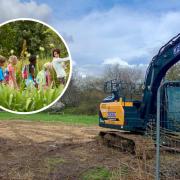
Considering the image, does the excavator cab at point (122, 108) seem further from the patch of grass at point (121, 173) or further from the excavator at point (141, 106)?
the patch of grass at point (121, 173)

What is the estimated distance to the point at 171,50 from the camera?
424 inches

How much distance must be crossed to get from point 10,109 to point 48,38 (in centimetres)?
299

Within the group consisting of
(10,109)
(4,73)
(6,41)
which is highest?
(6,41)

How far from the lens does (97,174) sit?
861 cm

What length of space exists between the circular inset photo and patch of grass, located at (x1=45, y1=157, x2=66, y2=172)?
5151 millimetres

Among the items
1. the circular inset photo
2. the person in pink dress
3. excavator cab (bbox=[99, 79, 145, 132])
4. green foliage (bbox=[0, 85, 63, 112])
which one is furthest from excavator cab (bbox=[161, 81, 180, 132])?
the person in pink dress

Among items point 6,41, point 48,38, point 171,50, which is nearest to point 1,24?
point 6,41

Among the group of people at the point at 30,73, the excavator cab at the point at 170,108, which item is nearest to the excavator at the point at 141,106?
the excavator cab at the point at 170,108

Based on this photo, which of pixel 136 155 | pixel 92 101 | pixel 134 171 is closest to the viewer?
pixel 134 171

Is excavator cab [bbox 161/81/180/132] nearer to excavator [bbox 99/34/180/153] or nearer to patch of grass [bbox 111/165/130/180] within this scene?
excavator [bbox 99/34/180/153]

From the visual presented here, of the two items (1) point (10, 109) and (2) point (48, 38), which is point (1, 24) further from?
(1) point (10, 109)

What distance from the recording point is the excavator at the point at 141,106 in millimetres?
10406

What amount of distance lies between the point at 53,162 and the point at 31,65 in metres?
5.86

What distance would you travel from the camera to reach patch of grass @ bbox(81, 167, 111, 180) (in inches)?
328
